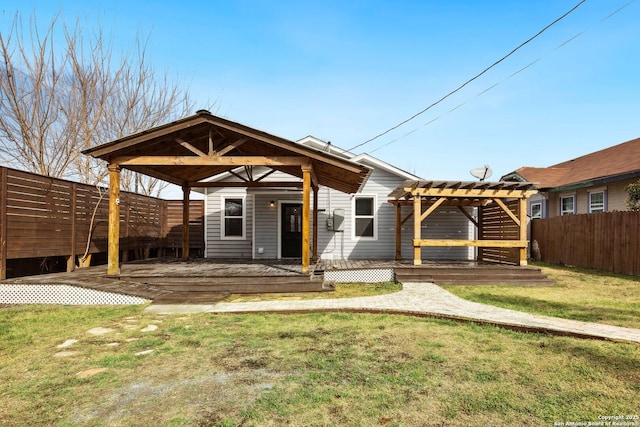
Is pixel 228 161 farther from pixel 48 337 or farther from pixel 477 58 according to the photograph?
pixel 477 58

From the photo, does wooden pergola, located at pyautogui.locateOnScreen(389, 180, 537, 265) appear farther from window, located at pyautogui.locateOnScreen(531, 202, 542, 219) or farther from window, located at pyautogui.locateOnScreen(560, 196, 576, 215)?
window, located at pyautogui.locateOnScreen(531, 202, 542, 219)

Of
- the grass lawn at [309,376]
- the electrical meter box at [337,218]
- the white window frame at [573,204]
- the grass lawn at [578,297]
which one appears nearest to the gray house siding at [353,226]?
the electrical meter box at [337,218]

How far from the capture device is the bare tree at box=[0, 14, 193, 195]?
11586mm

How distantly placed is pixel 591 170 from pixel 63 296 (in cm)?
1941

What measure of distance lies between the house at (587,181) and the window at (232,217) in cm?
1042

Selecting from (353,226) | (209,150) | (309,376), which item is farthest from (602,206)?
(309,376)

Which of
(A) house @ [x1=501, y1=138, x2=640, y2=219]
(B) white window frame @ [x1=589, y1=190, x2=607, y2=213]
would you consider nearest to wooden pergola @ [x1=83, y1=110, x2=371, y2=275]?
(A) house @ [x1=501, y1=138, x2=640, y2=219]

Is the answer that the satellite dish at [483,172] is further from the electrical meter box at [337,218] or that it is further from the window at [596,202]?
the window at [596,202]

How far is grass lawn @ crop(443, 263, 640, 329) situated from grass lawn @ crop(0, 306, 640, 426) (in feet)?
5.96

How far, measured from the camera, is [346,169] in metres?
7.77

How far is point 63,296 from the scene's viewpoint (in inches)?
275

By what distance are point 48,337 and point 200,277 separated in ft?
10.9

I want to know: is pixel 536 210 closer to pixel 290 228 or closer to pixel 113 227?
pixel 290 228

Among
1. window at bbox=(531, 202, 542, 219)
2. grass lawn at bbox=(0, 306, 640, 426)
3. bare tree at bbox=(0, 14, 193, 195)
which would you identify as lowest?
grass lawn at bbox=(0, 306, 640, 426)
